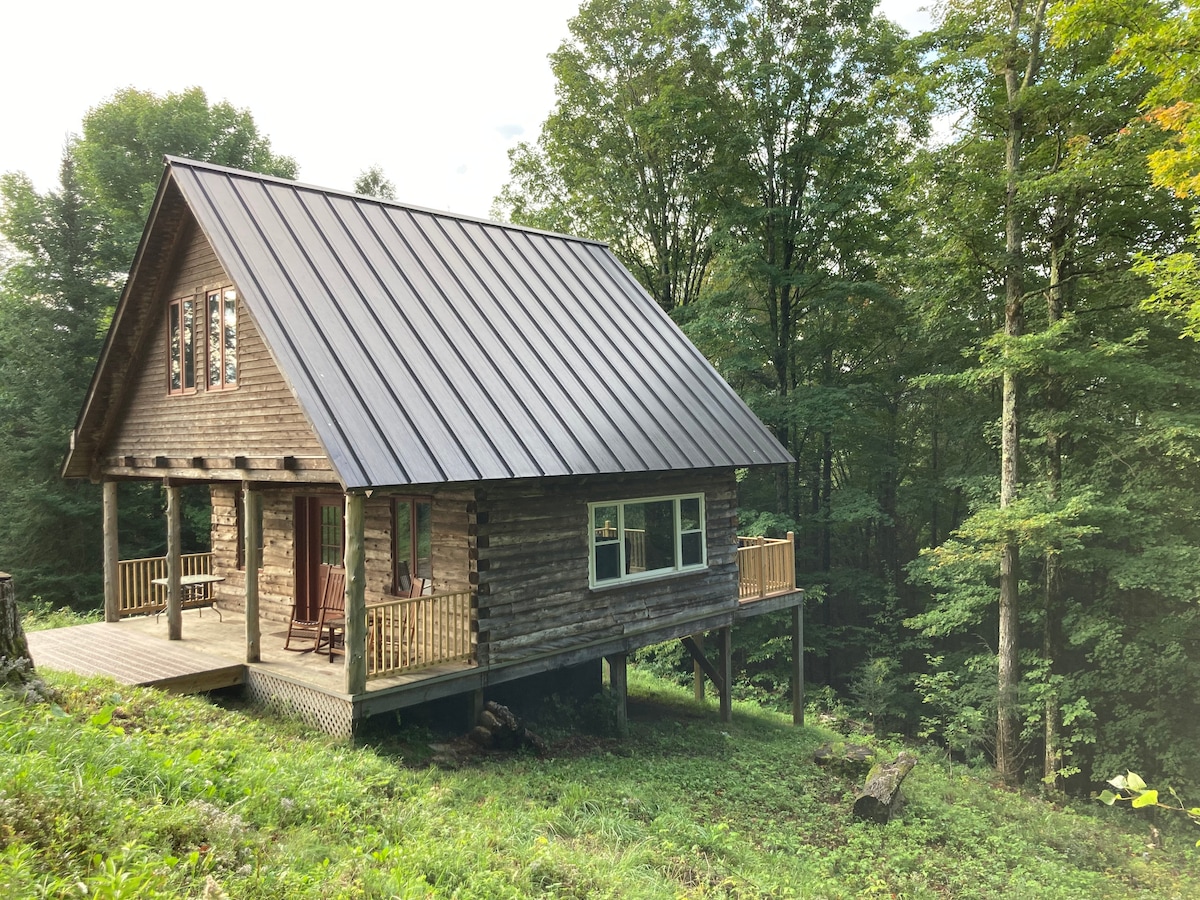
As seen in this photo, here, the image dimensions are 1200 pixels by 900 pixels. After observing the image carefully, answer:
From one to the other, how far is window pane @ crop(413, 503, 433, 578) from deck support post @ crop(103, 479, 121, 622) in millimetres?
6513

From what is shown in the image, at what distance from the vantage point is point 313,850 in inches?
202

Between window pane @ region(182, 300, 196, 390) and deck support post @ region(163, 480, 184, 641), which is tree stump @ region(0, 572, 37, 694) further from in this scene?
window pane @ region(182, 300, 196, 390)

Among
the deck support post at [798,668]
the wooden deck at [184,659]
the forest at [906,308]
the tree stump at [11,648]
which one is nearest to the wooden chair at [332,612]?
the wooden deck at [184,659]

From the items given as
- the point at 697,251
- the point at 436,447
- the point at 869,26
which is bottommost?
the point at 436,447

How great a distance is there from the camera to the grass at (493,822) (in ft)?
14.1

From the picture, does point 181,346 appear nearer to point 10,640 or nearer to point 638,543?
point 10,640

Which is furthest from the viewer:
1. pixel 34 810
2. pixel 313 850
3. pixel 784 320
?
pixel 784 320

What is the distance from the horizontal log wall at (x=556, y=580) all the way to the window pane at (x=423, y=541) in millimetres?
1383

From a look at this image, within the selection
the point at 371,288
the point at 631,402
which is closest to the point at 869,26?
the point at 631,402

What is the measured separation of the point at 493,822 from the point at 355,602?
125 inches

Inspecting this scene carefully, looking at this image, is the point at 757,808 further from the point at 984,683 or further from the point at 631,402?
the point at 984,683

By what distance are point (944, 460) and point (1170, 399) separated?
33.7 ft

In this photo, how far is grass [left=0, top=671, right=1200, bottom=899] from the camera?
4.29 m

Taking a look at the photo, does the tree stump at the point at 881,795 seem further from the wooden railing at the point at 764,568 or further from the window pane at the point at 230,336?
the window pane at the point at 230,336
